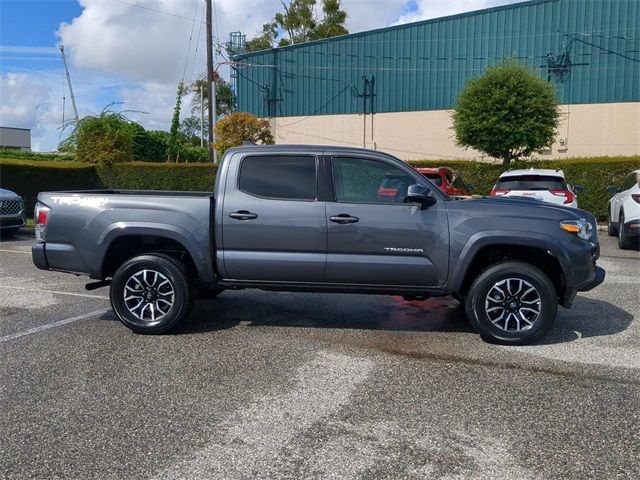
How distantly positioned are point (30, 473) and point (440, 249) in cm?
377

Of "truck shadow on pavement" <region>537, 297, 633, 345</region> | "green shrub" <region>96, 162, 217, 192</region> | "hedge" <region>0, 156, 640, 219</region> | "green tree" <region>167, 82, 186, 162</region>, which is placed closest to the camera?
"truck shadow on pavement" <region>537, 297, 633, 345</region>

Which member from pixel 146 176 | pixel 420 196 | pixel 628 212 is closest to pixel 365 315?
pixel 420 196

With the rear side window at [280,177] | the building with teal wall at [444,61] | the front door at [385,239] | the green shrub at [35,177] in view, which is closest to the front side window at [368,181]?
the front door at [385,239]

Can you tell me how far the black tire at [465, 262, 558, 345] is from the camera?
18.2ft

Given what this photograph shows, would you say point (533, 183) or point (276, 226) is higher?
point (533, 183)

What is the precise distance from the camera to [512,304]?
5594 mm

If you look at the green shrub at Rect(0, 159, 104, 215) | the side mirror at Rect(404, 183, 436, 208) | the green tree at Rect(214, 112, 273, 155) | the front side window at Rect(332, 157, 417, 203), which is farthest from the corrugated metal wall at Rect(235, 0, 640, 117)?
the side mirror at Rect(404, 183, 436, 208)

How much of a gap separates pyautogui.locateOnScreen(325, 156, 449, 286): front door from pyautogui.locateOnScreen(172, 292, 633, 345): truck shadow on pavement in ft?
2.84

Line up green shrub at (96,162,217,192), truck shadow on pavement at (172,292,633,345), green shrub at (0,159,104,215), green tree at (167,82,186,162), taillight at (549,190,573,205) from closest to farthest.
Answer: truck shadow on pavement at (172,292,633,345) < taillight at (549,190,573,205) < green shrub at (0,159,104,215) < green shrub at (96,162,217,192) < green tree at (167,82,186,162)

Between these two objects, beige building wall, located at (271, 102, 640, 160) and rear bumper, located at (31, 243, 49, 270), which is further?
beige building wall, located at (271, 102, 640, 160)

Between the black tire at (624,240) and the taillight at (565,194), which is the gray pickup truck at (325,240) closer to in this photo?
the taillight at (565,194)

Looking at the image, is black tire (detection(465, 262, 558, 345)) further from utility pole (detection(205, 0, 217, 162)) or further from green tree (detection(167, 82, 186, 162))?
green tree (detection(167, 82, 186, 162))

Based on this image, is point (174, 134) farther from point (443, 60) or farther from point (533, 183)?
point (533, 183)

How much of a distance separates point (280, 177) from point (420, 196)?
4.60 feet
